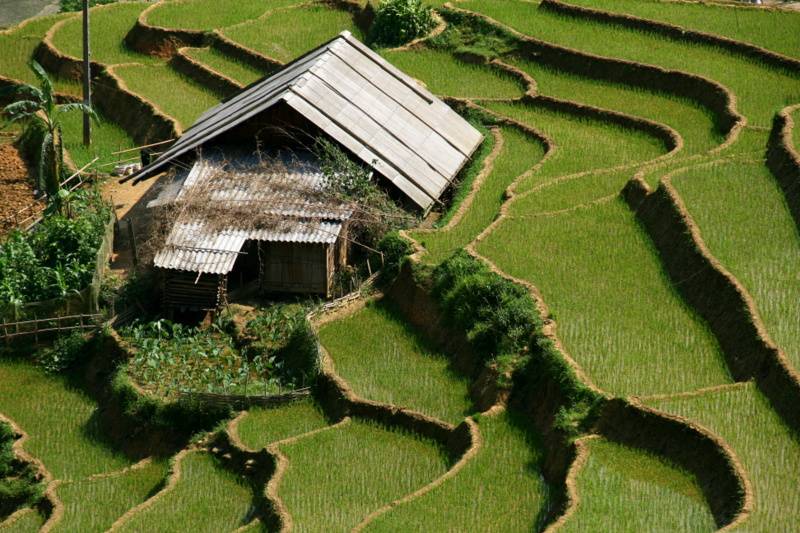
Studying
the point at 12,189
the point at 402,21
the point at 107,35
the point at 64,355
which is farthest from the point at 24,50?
the point at 64,355

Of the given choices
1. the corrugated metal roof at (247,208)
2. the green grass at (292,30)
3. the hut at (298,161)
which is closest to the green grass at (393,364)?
the hut at (298,161)

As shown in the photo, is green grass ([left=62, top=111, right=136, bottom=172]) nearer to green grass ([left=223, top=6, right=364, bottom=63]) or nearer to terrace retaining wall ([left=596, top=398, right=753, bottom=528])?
green grass ([left=223, top=6, right=364, bottom=63])

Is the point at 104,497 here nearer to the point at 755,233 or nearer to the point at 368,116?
the point at 368,116

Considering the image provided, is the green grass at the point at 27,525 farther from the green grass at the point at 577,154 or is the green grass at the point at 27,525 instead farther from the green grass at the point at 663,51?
the green grass at the point at 663,51

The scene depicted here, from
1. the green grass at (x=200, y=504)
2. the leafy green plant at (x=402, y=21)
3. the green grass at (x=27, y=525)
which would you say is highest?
the leafy green plant at (x=402, y=21)

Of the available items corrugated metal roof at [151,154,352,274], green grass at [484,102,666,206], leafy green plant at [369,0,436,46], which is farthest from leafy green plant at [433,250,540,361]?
leafy green plant at [369,0,436,46]

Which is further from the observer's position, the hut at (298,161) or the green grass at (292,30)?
the green grass at (292,30)

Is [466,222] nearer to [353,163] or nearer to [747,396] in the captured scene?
[353,163]
